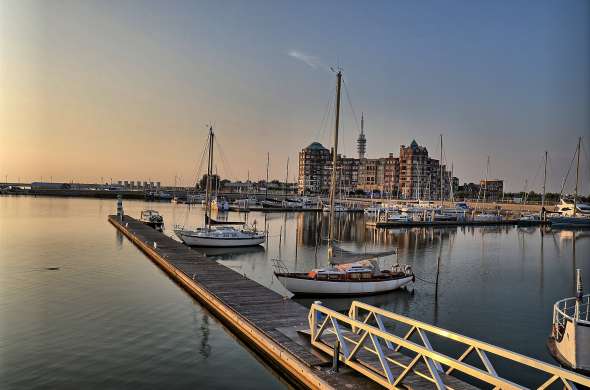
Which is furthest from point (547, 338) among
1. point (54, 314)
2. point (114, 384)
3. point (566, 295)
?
point (54, 314)

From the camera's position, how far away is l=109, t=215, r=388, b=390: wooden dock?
544 inches

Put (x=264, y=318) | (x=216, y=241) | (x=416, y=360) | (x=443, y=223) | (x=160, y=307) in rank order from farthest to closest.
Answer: (x=443, y=223)
(x=216, y=241)
(x=160, y=307)
(x=264, y=318)
(x=416, y=360)

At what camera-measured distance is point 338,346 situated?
1366 cm

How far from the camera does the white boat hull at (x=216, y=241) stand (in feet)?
164

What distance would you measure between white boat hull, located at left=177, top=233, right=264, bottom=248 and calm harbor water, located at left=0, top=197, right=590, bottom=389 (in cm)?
115

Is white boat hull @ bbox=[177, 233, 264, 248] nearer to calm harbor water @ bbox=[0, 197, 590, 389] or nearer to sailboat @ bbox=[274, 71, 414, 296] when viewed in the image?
calm harbor water @ bbox=[0, 197, 590, 389]

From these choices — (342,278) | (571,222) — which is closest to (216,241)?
(342,278)

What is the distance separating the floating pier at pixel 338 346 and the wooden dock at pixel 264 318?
0.09ft

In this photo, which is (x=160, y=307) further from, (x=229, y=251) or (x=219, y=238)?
(x=219, y=238)

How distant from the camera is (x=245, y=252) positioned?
162 feet

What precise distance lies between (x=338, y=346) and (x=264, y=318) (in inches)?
264

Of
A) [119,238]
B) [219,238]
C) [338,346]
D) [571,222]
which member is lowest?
[119,238]

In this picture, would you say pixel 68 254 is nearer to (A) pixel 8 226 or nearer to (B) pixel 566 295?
(A) pixel 8 226

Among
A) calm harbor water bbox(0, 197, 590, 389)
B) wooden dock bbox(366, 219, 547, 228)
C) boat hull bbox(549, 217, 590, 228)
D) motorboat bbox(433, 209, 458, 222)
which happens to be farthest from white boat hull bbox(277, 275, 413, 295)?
boat hull bbox(549, 217, 590, 228)
